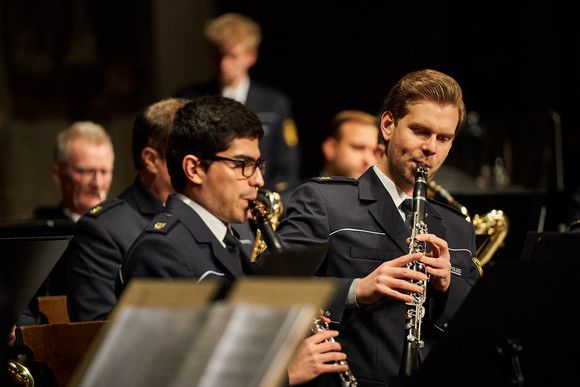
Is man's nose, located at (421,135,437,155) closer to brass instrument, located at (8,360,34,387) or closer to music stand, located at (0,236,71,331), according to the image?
music stand, located at (0,236,71,331)

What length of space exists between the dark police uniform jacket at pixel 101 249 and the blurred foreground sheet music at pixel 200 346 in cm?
156

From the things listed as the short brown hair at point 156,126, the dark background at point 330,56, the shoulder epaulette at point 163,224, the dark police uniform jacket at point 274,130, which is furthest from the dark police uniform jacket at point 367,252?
the dark background at point 330,56

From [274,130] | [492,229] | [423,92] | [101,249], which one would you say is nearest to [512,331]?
[423,92]

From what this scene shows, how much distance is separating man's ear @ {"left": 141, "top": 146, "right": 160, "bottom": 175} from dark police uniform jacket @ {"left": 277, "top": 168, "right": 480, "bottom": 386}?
841mm

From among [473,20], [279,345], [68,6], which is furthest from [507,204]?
[68,6]

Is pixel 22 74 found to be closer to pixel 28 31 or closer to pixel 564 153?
pixel 28 31

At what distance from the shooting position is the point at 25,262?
2.16 meters

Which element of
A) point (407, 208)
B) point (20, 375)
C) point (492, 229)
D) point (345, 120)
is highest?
point (407, 208)

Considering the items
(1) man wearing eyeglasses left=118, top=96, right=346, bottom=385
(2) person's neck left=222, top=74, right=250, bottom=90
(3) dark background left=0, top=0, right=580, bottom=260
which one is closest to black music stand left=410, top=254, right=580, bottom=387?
(1) man wearing eyeglasses left=118, top=96, right=346, bottom=385

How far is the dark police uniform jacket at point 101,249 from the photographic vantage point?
3027 mm

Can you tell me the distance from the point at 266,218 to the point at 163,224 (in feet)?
1.17

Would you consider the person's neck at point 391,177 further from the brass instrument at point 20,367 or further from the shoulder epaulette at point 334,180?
the brass instrument at point 20,367

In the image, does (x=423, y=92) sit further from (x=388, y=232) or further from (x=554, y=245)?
(x=554, y=245)

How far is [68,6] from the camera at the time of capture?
22.0 ft
